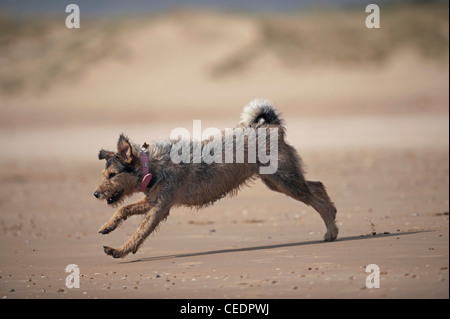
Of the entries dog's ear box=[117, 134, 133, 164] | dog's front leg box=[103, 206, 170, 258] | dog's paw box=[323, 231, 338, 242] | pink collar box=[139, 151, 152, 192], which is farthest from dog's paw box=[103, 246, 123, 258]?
dog's paw box=[323, 231, 338, 242]

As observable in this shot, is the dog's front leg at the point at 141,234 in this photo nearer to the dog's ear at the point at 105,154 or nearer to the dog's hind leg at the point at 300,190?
the dog's ear at the point at 105,154

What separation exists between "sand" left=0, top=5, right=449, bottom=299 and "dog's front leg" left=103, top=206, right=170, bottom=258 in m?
0.14

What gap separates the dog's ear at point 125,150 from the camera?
31.0 ft

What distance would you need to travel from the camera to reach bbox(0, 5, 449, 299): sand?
7.83 metres

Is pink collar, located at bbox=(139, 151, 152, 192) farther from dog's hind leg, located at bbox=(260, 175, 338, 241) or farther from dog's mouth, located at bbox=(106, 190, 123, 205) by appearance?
dog's hind leg, located at bbox=(260, 175, 338, 241)

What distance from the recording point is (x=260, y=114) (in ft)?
34.3

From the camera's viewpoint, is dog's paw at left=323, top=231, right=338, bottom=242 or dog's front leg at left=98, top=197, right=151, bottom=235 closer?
dog's front leg at left=98, top=197, right=151, bottom=235

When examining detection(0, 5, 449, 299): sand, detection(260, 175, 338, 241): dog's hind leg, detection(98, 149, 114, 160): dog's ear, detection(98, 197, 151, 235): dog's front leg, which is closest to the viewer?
detection(0, 5, 449, 299): sand

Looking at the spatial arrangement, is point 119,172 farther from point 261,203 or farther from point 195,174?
point 261,203

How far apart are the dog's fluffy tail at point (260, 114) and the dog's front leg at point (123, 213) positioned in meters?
1.77

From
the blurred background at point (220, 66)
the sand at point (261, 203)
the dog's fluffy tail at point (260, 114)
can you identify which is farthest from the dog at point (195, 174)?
the blurred background at point (220, 66)

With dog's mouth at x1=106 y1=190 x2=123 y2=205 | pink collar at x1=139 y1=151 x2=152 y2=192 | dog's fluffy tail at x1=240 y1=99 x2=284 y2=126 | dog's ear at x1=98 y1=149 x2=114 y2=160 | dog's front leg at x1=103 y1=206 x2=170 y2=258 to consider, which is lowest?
dog's front leg at x1=103 y1=206 x2=170 y2=258

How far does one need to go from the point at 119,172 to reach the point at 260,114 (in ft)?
6.85

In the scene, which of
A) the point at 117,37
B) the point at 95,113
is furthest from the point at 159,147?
the point at 117,37
